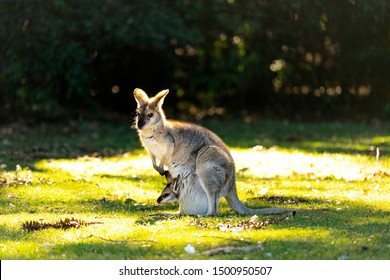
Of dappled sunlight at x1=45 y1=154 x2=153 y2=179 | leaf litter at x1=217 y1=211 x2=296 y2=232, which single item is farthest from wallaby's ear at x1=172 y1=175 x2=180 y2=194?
dappled sunlight at x1=45 y1=154 x2=153 y2=179

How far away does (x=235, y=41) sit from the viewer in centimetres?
1722

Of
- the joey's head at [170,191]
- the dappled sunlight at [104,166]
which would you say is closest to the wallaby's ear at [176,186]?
the joey's head at [170,191]

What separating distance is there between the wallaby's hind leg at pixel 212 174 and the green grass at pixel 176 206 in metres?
0.19

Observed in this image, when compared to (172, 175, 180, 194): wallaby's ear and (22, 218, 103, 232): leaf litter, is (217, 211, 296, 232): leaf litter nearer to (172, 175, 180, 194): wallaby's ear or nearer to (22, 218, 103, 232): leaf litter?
(172, 175, 180, 194): wallaby's ear

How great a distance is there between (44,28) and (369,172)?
791 cm

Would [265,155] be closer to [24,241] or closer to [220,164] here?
[220,164]

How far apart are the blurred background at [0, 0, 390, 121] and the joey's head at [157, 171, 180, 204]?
777 centimetres

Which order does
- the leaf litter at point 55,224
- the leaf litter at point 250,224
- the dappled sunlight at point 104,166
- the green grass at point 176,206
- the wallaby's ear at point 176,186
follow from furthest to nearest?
the dappled sunlight at point 104,166 → the wallaby's ear at point 176,186 → the leaf litter at point 55,224 → the leaf litter at point 250,224 → the green grass at point 176,206

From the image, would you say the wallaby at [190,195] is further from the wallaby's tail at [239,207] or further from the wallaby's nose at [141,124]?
the wallaby's nose at [141,124]

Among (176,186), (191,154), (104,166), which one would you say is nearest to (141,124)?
(191,154)

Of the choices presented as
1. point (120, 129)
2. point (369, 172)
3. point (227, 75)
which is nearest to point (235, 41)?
point (227, 75)

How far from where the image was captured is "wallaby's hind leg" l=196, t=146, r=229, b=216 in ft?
24.2

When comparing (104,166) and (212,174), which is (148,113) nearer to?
(212,174)

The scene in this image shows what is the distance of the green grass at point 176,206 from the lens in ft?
20.6
